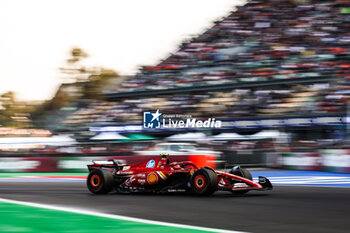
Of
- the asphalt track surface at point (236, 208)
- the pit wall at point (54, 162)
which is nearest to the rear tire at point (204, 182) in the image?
the asphalt track surface at point (236, 208)

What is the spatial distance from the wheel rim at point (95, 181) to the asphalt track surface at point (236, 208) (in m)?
0.23

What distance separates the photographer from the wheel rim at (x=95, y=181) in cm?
1102

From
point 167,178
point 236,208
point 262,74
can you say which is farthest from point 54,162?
point 236,208

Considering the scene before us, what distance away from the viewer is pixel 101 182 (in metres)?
10.9

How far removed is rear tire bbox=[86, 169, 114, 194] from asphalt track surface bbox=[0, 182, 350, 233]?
0.20 meters

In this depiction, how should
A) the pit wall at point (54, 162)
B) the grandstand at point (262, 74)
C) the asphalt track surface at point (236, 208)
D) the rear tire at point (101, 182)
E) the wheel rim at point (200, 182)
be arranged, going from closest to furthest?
the asphalt track surface at point (236, 208) < the wheel rim at point (200, 182) < the rear tire at point (101, 182) < the pit wall at point (54, 162) < the grandstand at point (262, 74)

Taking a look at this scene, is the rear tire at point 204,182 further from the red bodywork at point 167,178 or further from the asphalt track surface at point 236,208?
the asphalt track surface at point 236,208

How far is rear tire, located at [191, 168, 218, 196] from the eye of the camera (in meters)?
9.53

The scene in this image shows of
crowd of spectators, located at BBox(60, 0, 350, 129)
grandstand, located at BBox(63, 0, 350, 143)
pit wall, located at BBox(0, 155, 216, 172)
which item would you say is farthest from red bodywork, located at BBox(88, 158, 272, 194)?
crowd of spectators, located at BBox(60, 0, 350, 129)

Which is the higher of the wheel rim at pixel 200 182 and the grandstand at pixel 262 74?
the grandstand at pixel 262 74

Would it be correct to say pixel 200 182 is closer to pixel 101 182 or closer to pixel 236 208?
pixel 236 208

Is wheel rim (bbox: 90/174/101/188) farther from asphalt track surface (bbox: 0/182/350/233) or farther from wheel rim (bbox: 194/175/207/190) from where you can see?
wheel rim (bbox: 194/175/207/190)

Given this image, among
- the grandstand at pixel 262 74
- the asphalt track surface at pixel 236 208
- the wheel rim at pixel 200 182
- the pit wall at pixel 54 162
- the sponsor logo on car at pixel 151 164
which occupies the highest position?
the grandstand at pixel 262 74

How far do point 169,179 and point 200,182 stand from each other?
0.80m
